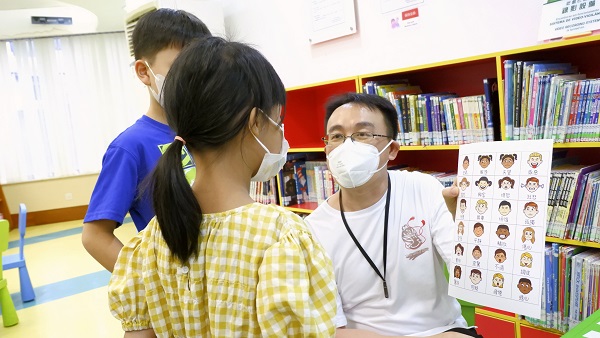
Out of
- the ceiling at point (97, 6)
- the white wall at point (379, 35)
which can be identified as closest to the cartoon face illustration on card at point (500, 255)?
the white wall at point (379, 35)

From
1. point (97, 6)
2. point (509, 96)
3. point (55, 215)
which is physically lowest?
point (55, 215)

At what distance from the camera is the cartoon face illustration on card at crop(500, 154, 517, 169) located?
113 centimetres

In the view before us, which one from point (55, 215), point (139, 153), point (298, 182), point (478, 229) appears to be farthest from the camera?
point (55, 215)

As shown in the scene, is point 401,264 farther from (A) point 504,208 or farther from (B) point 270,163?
(B) point 270,163

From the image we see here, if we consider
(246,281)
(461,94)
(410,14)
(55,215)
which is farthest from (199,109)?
(55,215)

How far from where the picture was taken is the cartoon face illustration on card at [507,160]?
113cm

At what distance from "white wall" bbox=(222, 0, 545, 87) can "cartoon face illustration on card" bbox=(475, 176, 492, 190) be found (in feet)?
4.77

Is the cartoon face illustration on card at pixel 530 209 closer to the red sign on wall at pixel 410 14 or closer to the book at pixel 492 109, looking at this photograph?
the book at pixel 492 109

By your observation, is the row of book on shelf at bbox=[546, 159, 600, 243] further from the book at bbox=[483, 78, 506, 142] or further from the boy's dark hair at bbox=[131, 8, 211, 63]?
the boy's dark hair at bbox=[131, 8, 211, 63]

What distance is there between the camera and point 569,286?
1915mm

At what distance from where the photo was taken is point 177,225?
2.65ft

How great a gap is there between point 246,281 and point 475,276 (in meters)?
0.70

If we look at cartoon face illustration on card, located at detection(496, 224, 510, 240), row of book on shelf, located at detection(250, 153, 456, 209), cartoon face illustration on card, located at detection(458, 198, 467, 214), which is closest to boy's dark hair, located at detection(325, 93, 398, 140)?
cartoon face illustration on card, located at detection(458, 198, 467, 214)

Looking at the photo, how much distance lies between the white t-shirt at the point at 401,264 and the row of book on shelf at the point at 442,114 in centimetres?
82
